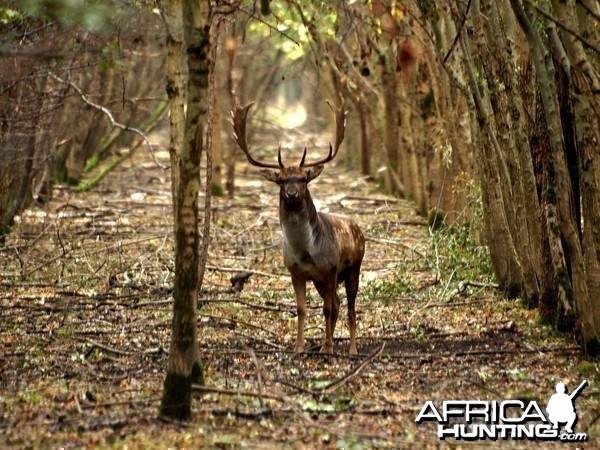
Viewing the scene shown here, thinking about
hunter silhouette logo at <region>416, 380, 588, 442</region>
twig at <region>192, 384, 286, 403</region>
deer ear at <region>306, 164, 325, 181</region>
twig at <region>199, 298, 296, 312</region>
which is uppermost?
deer ear at <region>306, 164, 325, 181</region>

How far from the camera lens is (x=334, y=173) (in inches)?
1421

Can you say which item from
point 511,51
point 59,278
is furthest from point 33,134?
point 511,51

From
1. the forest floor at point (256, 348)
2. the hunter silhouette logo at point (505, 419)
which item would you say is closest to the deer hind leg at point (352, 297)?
the forest floor at point (256, 348)

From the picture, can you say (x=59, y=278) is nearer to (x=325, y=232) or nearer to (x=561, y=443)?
(x=325, y=232)

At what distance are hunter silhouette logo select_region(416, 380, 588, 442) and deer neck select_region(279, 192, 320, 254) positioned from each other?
296 centimetres

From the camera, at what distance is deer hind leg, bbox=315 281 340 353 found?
Answer: 1188cm

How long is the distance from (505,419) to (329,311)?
3228mm

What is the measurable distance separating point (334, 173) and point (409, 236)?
15306 millimetres

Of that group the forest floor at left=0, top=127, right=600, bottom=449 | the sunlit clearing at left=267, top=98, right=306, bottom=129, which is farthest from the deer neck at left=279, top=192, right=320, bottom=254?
the sunlit clearing at left=267, top=98, right=306, bottom=129

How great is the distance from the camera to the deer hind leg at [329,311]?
11.9 m

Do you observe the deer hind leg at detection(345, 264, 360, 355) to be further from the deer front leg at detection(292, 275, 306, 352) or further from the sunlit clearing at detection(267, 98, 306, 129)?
the sunlit clearing at detection(267, 98, 306, 129)

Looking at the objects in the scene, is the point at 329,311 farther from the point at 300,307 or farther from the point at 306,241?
the point at 306,241

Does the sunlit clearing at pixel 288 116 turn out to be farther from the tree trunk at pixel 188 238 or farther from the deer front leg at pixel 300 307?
the tree trunk at pixel 188 238

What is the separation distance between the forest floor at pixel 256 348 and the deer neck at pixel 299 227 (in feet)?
3.53
